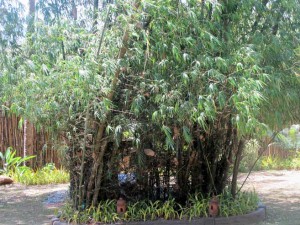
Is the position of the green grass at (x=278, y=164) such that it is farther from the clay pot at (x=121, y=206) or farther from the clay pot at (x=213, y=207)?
the clay pot at (x=121, y=206)

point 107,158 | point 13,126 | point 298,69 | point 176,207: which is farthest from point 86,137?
point 13,126

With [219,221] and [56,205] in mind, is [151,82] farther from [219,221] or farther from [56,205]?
[56,205]

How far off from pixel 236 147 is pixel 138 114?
2.27 metres

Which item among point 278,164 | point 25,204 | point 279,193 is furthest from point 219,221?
point 278,164

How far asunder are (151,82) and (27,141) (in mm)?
7307

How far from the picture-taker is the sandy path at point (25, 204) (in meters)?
8.13

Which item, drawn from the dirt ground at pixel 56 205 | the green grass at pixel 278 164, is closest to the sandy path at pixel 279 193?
the dirt ground at pixel 56 205

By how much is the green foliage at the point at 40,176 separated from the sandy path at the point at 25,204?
20 centimetres

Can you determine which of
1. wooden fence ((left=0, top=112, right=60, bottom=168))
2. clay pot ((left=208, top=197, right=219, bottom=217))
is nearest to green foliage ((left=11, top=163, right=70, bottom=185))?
wooden fence ((left=0, top=112, right=60, bottom=168))

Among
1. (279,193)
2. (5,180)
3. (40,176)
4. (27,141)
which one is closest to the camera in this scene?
(279,193)

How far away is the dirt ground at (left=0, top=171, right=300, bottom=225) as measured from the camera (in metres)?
8.11

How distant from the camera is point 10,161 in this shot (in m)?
12.4

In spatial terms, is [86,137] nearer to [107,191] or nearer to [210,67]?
[107,191]

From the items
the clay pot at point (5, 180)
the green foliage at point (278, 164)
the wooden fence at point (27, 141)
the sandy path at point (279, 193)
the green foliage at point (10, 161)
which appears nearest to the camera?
the sandy path at point (279, 193)
